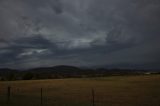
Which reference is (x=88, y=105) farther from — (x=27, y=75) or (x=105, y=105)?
(x=27, y=75)

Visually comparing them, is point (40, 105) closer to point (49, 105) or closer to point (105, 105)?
point (49, 105)

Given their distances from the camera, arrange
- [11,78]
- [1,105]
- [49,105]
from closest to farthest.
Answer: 1. [1,105]
2. [49,105]
3. [11,78]

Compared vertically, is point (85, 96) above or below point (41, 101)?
below

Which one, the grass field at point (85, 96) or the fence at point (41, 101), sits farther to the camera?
the grass field at point (85, 96)

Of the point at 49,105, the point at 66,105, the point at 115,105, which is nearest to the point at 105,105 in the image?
the point at 115,105

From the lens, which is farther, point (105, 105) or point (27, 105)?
point (105, 105)

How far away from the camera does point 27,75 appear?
138 metres

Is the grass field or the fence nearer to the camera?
the fence

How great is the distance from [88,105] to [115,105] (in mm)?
2899

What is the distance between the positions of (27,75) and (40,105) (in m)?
120

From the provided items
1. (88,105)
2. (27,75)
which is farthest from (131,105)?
(27,75)

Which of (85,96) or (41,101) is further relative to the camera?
(85,96)

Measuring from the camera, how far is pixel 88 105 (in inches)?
907

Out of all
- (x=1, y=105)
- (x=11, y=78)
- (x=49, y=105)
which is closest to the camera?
(x=1, y=105)
